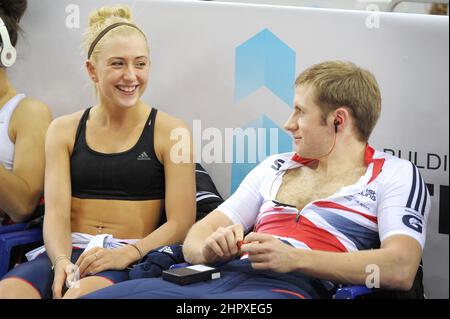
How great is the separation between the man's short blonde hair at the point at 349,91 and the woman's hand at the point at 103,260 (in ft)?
2.01

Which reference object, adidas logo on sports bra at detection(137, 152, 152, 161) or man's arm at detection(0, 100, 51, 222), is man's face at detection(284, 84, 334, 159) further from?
man's arm at detection(0, 100, 51, 222)

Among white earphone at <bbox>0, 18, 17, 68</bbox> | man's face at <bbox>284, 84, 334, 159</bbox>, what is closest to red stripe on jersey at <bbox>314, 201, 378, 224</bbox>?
man's face at <bbox>284, 84, 334, 159</bbox>

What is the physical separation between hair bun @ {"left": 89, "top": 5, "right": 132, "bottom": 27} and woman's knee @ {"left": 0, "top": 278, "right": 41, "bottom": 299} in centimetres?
70

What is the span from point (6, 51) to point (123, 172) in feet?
1.54

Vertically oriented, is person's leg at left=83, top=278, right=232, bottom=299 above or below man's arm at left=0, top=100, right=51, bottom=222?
below

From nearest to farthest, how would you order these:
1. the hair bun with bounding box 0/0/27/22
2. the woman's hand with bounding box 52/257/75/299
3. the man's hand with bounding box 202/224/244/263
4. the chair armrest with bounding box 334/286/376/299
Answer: the chair armrest with bounding box 334/286/376/299 → the man's hand with bounding box 202/224/244/263 → the woman's hand with bounding box 52/257/75/299 → the hair bun with bounding box 0/0/27/22

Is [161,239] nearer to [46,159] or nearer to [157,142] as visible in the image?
[157,142]

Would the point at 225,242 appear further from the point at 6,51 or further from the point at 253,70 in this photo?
the point at 6,51

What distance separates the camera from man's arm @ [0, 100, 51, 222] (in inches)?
72.6

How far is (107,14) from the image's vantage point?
1.76m

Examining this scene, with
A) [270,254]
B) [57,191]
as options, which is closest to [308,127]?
[270,254]

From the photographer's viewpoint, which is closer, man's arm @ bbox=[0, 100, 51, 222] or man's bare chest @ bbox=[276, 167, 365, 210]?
man's bare chest @ bbox=[276, 167, 365, 210]
